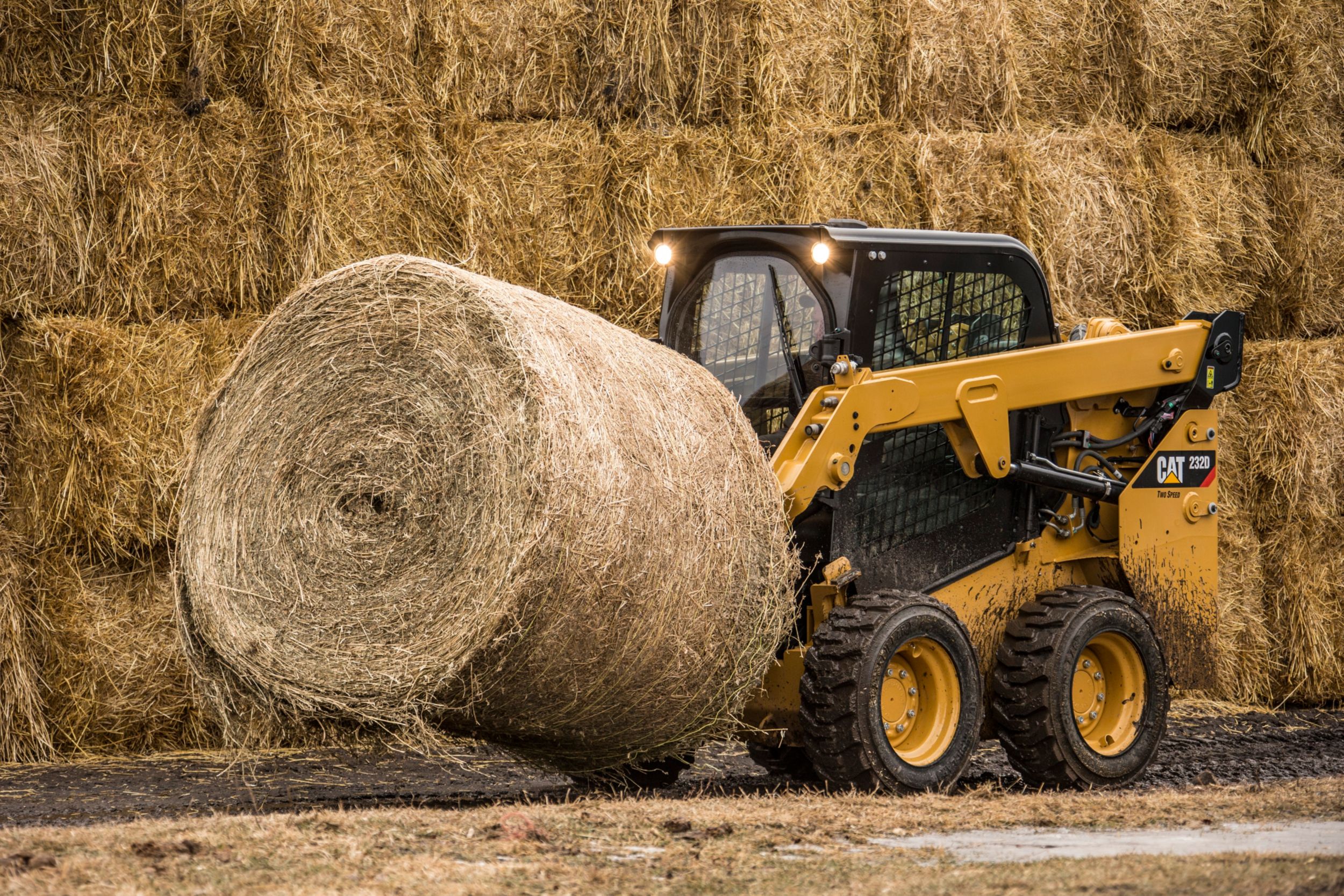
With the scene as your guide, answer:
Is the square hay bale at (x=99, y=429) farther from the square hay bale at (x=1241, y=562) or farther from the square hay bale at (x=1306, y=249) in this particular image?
the square hay bale at (x=1306, y=249)

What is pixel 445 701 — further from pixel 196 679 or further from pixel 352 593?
pixel 196 679

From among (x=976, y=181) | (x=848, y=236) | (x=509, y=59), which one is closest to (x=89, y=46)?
(x=509, y=59)

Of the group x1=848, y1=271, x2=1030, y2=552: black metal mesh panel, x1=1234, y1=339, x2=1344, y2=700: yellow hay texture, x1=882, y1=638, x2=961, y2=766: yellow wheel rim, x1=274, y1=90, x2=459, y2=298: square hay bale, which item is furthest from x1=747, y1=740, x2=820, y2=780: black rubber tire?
x1=1234, y1=339, x2=1344, y2=700: yellow hay texture

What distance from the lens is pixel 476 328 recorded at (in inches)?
218

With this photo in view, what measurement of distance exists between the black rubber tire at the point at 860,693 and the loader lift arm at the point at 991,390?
1.67ft

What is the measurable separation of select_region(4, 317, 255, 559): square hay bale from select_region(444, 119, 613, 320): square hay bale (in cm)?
156

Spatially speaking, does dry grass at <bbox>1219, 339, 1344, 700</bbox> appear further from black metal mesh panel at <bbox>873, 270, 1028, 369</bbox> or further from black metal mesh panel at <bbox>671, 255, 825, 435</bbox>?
black metal mesh panel at <bbox>671, 255, 825, 435</bbox>

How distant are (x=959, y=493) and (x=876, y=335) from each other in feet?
2.86

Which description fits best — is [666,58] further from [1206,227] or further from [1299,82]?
[1299,82]

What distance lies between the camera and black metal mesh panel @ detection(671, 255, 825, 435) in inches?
272

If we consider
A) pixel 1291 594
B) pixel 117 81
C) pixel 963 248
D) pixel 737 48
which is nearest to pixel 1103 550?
pixel 963 248

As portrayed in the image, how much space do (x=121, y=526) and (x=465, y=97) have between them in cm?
284

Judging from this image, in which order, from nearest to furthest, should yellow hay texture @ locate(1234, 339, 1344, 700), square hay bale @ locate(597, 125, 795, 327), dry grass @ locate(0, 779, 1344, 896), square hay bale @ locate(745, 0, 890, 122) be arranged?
dry grass @ locate(0, 779, 1344, 896), square hay bale @ locate(597, 125, 795, 327), square hay bale @ locate(745, 0, 890, 122), yellow hay texture @ locate(1234, 339, 1344, 700)

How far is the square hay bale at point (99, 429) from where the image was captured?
26.2 ft
